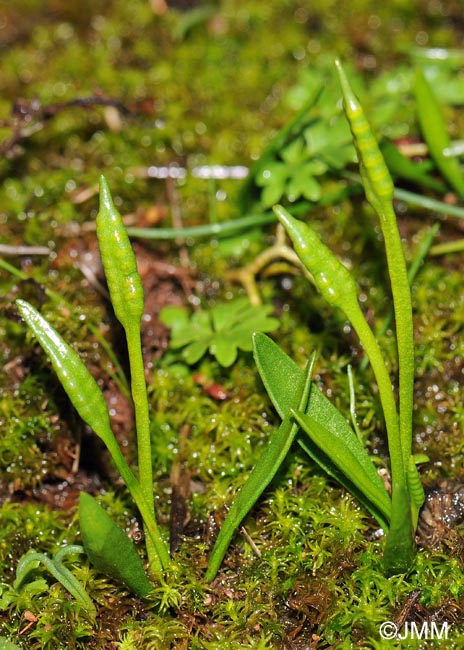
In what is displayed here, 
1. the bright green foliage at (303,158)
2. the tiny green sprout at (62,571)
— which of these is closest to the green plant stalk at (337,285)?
the tiny green sprout at (62,571)

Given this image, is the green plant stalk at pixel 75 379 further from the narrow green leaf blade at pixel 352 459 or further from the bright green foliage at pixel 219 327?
the bright green foliage at pixel 219 327

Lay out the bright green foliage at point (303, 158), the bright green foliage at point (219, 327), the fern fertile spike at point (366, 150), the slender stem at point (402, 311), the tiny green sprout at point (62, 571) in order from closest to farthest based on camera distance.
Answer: the fern fertile spike at point (366, 150) < the slender stem at point (402, 311) < the tiny green sprout at point (62, 571) < the bright green foliage at point (219, 327) < the bright green foliage at point (303, 158)

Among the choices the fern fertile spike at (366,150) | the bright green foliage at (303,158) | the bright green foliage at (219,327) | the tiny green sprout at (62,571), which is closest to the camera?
the fern fertile spike at (366,150)

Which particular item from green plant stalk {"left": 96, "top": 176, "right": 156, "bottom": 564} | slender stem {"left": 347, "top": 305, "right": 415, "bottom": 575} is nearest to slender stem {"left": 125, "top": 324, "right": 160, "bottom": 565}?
green plant stalk {"left": 96, "top": 176, "right": 156, "bottom": 564}

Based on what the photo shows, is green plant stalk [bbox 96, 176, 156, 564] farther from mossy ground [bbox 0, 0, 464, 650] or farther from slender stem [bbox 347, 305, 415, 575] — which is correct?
slender stem [bbox 347, 305, 415, 575]

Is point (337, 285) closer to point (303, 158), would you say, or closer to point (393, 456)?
point (393, 456)

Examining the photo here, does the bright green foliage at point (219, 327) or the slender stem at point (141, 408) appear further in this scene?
the bright green foliage at point (219, 327)

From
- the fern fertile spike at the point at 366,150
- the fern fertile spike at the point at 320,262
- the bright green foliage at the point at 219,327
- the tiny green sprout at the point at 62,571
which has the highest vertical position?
the fern fertile spike at the point at 366,150

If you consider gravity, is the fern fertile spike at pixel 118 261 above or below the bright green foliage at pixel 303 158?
above
